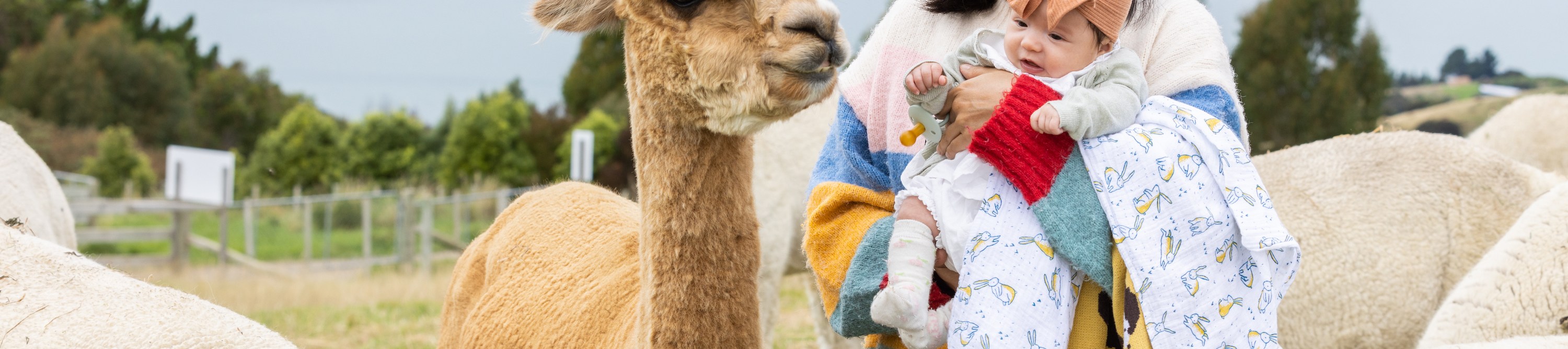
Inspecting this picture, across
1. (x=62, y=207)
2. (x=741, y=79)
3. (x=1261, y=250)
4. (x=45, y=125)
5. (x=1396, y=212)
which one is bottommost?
(x=45, y=125)

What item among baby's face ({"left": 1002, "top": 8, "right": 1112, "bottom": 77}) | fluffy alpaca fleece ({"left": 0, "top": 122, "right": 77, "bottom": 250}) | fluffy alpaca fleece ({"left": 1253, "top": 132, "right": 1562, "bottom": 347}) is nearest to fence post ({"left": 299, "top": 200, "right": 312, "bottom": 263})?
fluffy alpaca fleece ({"left": 0, "top": 122, "right": 77, "bottom": 250})

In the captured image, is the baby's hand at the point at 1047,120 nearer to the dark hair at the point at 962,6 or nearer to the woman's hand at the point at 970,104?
the woman's hand at the point at 970,104

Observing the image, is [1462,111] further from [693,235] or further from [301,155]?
[301,155]

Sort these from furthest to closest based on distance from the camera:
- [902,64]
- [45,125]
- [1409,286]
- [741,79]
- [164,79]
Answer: [164,79] < [45,125] < [1409,286] < [902,64] < [741,79]

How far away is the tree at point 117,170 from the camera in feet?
78.8

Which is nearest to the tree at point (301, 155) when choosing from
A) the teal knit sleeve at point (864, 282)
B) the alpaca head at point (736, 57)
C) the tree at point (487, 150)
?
the tree at point (487, 150)

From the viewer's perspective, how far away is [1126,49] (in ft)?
6.00

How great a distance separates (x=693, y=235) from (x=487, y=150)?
19.1m

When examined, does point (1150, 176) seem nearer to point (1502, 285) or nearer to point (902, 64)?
point (902, 64)

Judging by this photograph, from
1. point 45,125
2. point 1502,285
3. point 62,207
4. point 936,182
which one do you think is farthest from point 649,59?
point 45,125

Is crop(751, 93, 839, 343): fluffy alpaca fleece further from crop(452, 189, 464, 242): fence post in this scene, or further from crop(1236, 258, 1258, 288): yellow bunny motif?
crop(452, 189, 464, 242): fence post

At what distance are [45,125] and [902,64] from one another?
3349 cm

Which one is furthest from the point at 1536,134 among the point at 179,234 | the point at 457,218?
the point at 179,234

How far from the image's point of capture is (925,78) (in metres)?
1.85
